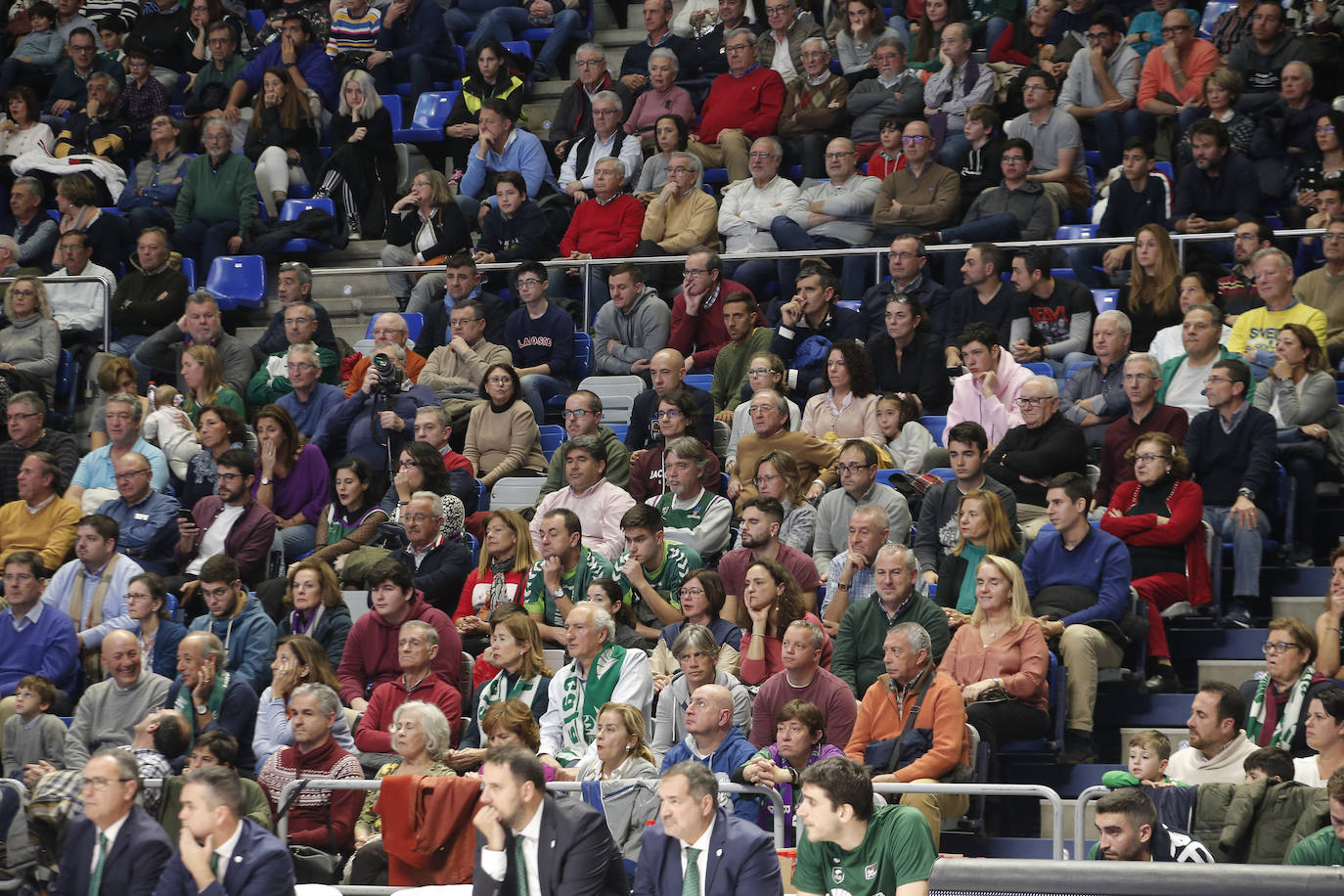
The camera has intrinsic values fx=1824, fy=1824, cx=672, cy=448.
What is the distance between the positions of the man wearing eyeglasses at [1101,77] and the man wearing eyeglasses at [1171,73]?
11cm

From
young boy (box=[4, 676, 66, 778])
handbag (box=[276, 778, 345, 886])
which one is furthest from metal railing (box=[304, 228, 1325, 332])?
handbag (box=[276, 778, 345, 886])

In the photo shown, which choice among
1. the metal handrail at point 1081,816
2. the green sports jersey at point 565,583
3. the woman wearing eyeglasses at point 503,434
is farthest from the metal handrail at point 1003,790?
the woman wearing eyeglasses at point 503,434

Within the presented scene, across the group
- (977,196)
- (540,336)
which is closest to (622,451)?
(540,336)

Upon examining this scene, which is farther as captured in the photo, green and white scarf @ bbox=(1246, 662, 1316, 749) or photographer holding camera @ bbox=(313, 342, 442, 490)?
photographer holding camera @ bbox=(313, 342, 442, 490)

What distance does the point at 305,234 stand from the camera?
12.6 metres

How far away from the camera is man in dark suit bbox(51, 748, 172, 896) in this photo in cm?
625

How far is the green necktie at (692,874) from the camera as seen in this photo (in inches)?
229

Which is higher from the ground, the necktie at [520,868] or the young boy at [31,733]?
the necktie at [520,868]

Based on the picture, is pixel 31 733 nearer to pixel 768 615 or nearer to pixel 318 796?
pixel 318 796

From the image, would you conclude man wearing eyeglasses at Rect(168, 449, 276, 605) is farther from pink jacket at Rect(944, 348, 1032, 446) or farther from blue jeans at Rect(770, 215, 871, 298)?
pink jacket at Rect(944, 348, 1032, 446)

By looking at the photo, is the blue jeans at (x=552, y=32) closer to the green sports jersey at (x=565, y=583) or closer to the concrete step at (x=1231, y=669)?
the green sports jersey at (x=565, y=583)

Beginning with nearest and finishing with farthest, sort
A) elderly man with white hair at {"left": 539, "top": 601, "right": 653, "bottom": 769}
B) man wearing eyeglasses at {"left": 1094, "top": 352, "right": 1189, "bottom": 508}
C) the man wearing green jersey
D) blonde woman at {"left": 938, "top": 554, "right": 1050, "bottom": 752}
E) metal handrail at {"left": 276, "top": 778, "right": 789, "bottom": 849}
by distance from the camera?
the man wearing green jersey
metal handrail at {"left": 276, "top": 778, "right": 789, "bottom": 849}
blonde woman at {"left": 938, "top": 554, "right": 1050, "bottom": 752}
elderly man with white hair at {"left": 539, "top": 601, "right": 653, "bottom": 769}
man wearing eyeglasses at {"left": 1094, "top": 352, "right": 1189, "bottom": 508}

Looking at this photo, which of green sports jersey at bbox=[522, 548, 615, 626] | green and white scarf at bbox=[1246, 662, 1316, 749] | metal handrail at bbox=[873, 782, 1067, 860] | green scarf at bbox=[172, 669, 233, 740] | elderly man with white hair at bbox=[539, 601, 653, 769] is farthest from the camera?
green sports jersey at bbox=[522, 548, 615, 626]

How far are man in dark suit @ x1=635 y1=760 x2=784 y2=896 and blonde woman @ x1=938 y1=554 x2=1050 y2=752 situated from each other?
5.90 ft
